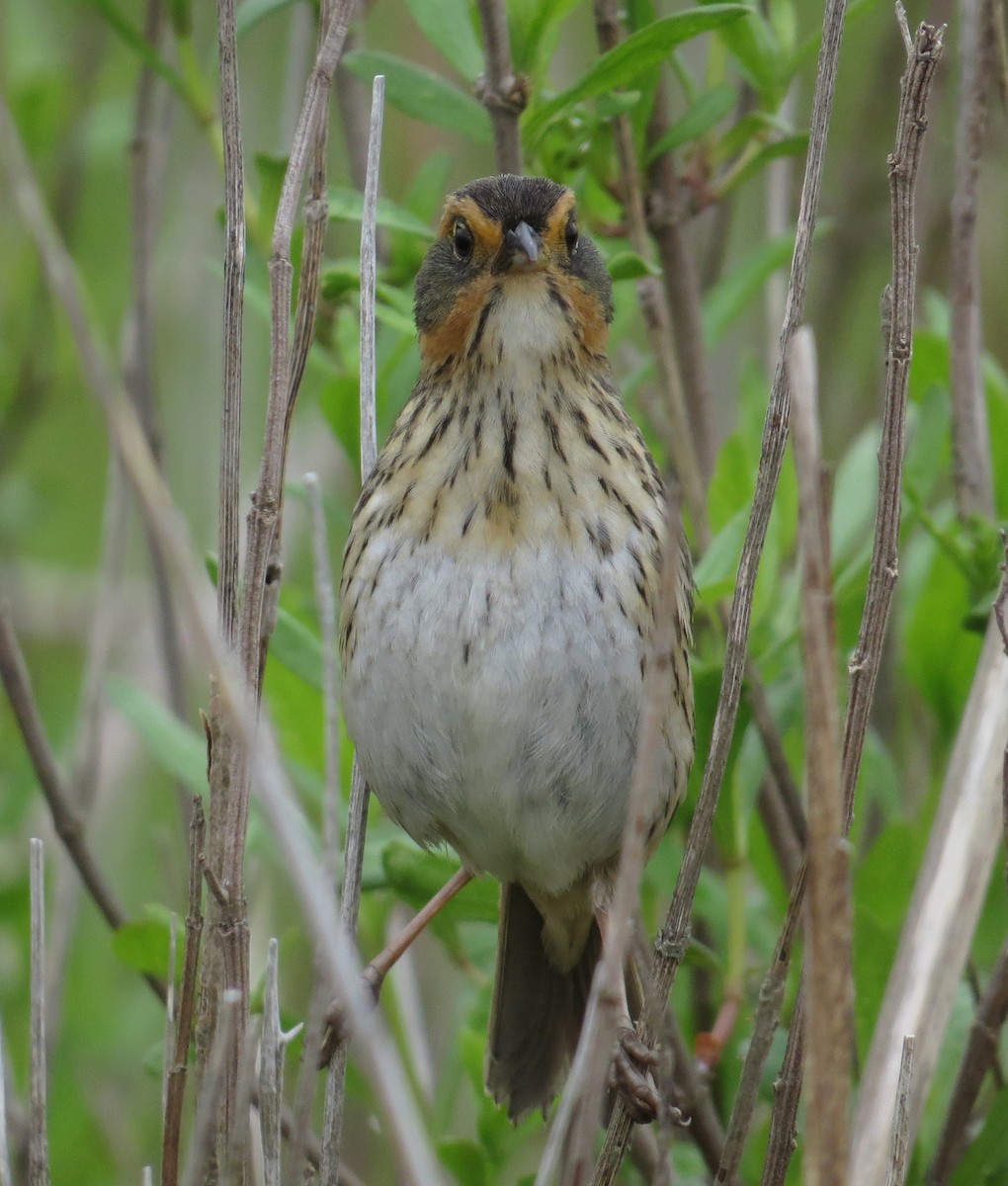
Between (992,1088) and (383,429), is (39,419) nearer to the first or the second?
(383,429)

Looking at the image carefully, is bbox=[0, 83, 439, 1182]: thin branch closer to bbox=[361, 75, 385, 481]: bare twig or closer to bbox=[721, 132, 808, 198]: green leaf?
bbox=[361, 75, 385, 481]: bare twig

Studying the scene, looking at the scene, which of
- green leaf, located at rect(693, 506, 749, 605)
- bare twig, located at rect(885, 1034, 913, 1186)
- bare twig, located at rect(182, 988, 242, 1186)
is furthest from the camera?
green leaf, located at rect(693, 506, 749, 605)

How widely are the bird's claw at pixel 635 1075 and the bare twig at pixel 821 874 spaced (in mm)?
673

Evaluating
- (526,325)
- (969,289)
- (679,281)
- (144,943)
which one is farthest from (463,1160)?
(969,289)

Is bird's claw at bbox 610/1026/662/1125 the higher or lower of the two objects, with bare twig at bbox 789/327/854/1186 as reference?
lower

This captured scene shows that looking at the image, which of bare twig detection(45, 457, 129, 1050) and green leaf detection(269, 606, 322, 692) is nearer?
green leaf detection(269, 606, 322, 692)

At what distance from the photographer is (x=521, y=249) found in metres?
3.11

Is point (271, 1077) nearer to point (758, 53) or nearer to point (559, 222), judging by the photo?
point (559, 222)

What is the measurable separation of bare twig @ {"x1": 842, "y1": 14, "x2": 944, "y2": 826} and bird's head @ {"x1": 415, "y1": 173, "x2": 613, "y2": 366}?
822mm

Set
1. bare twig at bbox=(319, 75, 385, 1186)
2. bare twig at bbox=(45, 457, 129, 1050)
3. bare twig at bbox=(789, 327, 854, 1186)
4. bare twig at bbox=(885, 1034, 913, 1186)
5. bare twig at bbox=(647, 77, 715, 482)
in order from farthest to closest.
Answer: bare twig at bbox=(45, 457, 129, 1050) < bare twig at bbox=(647, 77, 715, 482) < bare twig at bbox=(319, 75, 385, 1186) < bare twig at bbox=(885, 1034, 913, 1186) < bare twig at bbox=(789, 327, 854, 1186)

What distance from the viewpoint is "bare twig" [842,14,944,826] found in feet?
7.99

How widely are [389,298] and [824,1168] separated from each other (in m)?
2.03

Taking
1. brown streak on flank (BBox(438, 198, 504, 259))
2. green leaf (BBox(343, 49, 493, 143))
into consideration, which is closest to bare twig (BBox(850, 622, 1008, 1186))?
brown streak on flank (BBox(438, 198, 504, 259))

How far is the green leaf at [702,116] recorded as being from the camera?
3447mm
